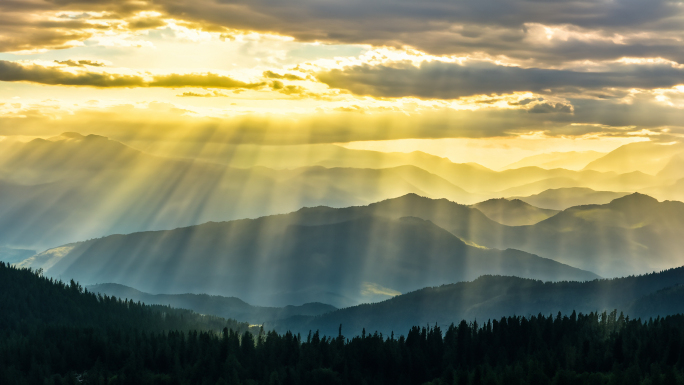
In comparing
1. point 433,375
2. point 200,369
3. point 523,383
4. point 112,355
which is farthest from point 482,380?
point 112,355

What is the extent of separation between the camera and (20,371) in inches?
7052

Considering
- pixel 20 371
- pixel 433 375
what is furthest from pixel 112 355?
pixel 433 375

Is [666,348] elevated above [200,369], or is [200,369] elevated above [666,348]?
[666,348]

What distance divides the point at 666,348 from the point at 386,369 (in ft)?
255

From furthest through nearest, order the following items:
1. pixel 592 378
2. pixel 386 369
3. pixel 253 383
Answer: pixel 386 369 < pixel 253 383 < pixel 592 378

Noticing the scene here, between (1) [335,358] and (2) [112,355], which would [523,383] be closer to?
(1) [335,358]

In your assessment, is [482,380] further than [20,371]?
No

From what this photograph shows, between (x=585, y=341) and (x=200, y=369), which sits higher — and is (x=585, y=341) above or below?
above

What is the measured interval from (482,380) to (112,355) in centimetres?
11046

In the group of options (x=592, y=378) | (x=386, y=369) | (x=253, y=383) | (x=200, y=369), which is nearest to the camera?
(x=592, y=378)

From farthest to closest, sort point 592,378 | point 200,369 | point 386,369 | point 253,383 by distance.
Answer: point 386,369 → point 200,369 → point 253,383 → point 592,378

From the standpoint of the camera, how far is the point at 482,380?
147 metres

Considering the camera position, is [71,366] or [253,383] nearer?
[253,383]

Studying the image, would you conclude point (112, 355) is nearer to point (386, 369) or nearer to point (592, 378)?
point (386, 369)
